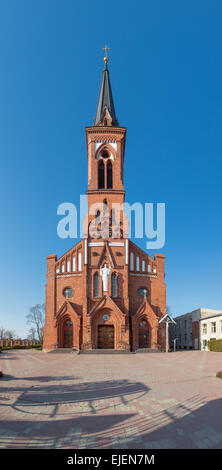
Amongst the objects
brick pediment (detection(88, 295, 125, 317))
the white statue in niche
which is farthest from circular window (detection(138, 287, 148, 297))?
the white statue in niche

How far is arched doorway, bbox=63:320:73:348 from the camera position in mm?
34938

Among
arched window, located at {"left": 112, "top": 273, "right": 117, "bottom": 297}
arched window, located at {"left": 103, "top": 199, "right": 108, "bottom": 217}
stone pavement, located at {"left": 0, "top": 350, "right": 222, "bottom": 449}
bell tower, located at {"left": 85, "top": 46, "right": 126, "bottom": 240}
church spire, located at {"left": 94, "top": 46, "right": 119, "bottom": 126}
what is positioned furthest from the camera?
church spire, located at {"left": 94, "top": 46, "right": 119, "bottom": 126}

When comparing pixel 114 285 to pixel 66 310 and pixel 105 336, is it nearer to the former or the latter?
pixel 105 336

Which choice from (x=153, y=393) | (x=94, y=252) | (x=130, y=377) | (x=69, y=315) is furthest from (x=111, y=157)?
(x=153, y=393)

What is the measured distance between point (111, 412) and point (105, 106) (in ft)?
139

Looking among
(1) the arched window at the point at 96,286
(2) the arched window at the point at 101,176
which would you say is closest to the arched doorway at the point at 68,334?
(1) the arched window at the point at 96,286

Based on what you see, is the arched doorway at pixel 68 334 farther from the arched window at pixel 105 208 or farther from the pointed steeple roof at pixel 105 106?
the pointed steeple roof at pixel 105 106

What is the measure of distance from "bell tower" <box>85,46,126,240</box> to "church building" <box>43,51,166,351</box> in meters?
0.12

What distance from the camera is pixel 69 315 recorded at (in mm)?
35062

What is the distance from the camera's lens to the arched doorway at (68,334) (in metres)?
34.9

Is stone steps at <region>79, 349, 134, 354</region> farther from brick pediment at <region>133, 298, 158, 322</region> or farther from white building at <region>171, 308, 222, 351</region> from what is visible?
white building at <region>171, 308, 222, 351</region>

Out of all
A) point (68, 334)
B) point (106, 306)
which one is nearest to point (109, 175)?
point (106, 306)

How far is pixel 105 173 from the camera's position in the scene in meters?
40.7

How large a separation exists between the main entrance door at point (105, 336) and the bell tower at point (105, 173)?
10.0m
